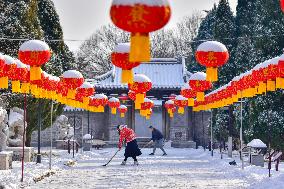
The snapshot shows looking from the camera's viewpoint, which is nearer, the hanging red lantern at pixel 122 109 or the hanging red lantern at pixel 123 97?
the hanging red lantern at pixel 123 97

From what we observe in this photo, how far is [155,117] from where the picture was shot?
47.4m

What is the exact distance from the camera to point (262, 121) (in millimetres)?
24672

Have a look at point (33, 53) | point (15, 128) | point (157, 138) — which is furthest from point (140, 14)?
point (157, 138)

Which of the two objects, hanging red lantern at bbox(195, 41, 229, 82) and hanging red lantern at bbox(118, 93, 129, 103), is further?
hanging red lantern at bbox(118, 93, 129, 103)

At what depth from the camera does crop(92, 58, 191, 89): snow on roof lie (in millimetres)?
43812

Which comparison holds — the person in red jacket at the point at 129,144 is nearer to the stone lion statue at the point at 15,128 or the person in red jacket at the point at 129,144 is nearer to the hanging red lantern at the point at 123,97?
the stone lion statue at the point at 15,128

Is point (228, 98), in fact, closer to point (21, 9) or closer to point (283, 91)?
point (283, 91)

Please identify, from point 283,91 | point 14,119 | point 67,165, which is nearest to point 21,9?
point 14,119

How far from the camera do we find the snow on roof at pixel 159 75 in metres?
43.8

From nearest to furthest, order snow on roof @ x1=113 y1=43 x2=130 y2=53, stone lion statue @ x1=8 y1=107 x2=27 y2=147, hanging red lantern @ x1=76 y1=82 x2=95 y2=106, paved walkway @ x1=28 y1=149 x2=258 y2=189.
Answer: snow on roof @ x1=113 y1=43 x2=130 y2=53
paved walkway @ x1=28 y1=149 x2=258 y2=189
hanging red lantern @ x1=76 y1=82 x2=95 y2=106
stone lion statue @ x1=8 y1=107 x2=27 y2=147

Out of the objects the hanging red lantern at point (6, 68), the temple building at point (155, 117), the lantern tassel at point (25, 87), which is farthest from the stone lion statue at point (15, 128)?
the temple building at point (155, 117)

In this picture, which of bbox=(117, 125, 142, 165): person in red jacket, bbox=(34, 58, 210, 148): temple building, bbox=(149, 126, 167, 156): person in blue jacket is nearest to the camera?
bbox=(117, 125, 142, 165): person in red jacket

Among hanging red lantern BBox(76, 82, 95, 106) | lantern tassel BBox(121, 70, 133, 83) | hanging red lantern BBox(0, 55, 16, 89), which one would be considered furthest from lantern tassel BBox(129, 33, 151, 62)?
hanging red lantern BBox(76, 82, 95, 106)

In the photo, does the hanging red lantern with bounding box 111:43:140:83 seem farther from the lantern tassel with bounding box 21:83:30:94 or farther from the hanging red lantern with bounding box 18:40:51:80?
the lantern tassel with bounding box 21:83:30:94
